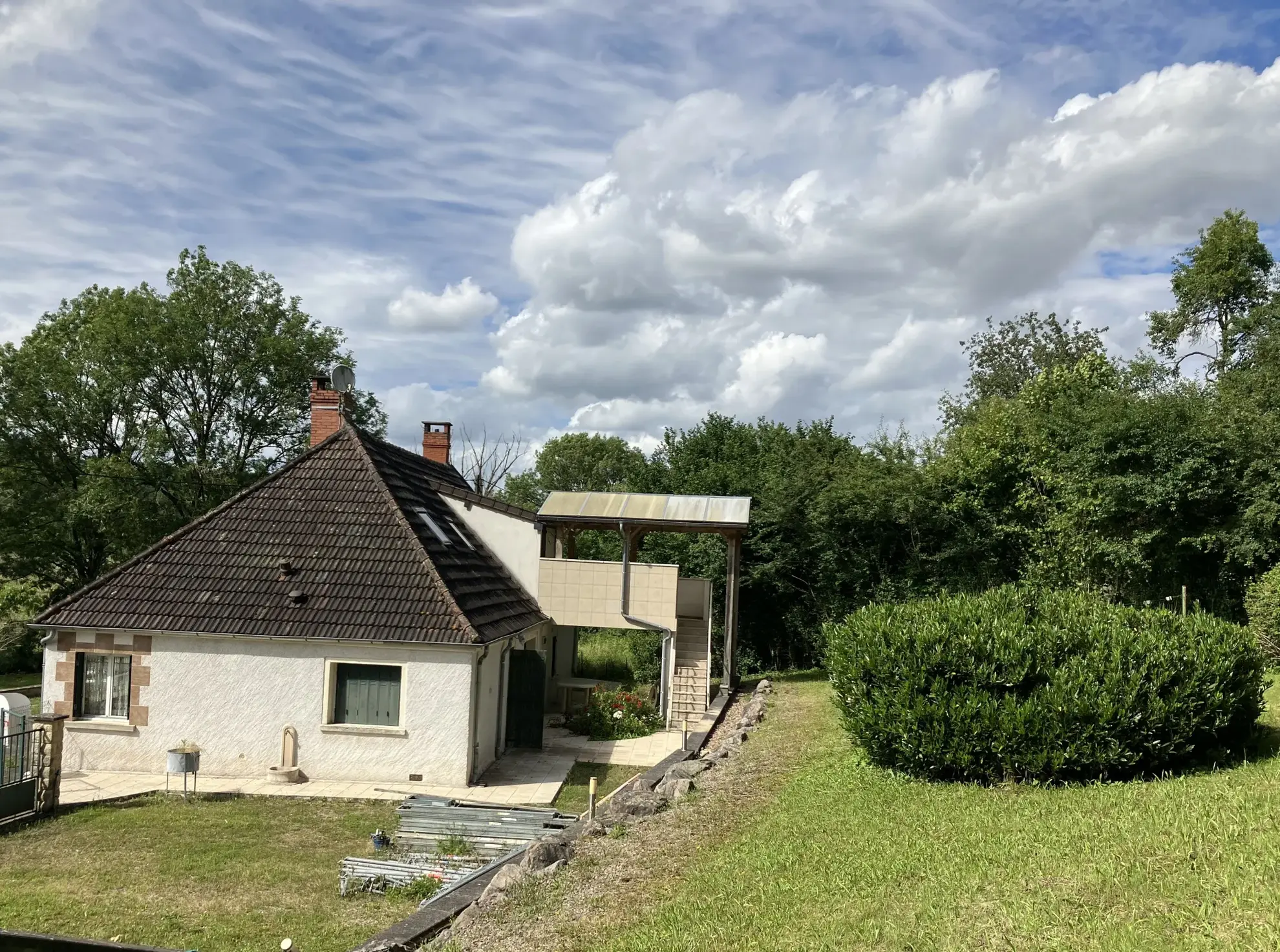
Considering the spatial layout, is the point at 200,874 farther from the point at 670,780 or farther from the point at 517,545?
the point at 517,545

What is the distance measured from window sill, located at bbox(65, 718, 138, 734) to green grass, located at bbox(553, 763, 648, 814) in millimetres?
6937

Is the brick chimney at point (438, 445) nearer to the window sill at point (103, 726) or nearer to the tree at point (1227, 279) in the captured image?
the window sill at point (103, 726)

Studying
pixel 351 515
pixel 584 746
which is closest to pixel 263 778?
pixel 351 515

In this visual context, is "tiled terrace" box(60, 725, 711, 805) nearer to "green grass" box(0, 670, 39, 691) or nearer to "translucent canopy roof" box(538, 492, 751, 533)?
"translucent canopy roof" box(538, 492, 751, 533)

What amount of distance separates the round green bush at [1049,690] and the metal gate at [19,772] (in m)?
10.6

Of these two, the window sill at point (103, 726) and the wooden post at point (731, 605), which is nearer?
the window sill at point (103, 726)

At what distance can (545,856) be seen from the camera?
27.6 feet

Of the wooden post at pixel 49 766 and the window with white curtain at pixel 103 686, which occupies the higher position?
the window with white curtain at pixel 103 686

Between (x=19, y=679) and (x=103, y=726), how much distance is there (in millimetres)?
15803

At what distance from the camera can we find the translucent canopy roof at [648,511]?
1931 cm

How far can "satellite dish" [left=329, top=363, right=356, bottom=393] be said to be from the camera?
19.3 metres

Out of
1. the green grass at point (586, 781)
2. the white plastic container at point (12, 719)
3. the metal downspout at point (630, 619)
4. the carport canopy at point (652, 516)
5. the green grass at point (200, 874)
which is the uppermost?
the carport canopy at point (652, 516)

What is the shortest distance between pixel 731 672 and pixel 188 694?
487 inches

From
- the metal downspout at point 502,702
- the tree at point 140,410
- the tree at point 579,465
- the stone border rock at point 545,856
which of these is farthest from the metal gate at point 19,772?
the tree at point 579,465
